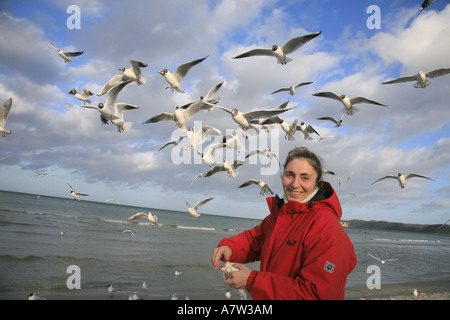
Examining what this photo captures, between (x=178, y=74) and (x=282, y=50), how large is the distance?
11.9 feet

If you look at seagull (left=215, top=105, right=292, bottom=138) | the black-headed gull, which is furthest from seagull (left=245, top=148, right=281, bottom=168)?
the black-headed gull

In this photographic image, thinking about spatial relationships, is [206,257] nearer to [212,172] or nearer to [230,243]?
[212,172]

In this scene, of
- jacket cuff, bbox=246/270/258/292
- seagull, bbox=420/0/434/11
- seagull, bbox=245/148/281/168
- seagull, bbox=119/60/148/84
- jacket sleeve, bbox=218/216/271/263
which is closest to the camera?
jacket cuff, bbox=246/270/258/292

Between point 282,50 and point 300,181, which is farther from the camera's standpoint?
point 282,50

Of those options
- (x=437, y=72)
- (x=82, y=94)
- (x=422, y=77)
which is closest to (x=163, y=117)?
(x=82, y=94)

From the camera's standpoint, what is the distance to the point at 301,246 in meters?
2.09

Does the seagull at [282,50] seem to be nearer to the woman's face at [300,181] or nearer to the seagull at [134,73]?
the seagull at [134,73]

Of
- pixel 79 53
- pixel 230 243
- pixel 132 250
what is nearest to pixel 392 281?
pixel 132 250

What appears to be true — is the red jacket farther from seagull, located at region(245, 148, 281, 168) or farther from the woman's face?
seagull, located at region(245, 148, 281, 168)

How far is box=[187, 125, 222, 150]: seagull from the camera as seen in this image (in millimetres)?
11047

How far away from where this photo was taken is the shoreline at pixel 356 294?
6.99 meters

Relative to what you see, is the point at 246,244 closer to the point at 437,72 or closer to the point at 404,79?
the point at 404,79

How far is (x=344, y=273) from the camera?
198cm

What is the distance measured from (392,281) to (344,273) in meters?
12.1
